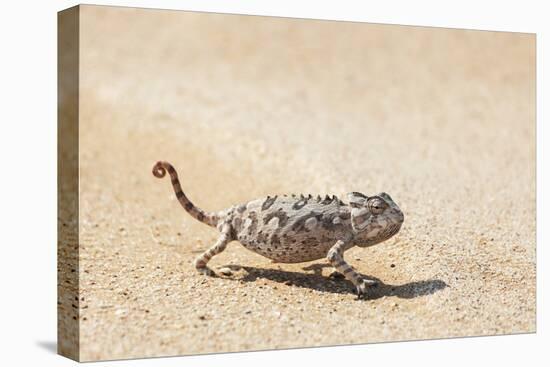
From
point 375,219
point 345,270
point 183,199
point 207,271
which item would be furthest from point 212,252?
point 375,219

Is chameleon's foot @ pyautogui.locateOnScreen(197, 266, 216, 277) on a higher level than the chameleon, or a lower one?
lower

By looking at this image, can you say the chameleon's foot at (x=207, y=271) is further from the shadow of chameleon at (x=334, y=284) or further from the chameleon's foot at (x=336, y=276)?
the chameleon's foot at (x=336, y=276)

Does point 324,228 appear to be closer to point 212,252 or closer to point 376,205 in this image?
point 376,205

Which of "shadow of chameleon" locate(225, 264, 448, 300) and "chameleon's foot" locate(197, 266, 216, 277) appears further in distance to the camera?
"chameleon's foot" locate(197, 266, 216, 277)

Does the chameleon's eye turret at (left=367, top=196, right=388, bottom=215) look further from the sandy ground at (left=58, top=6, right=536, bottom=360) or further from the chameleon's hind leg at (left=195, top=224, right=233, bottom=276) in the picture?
the chameleon's hind leg at (left=195, top=224, right=233, bottom=276)

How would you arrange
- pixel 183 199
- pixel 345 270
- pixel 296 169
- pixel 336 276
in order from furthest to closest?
pixel 296 169 < pixel 183 199 < pixel 336 276 < pixel 345 270

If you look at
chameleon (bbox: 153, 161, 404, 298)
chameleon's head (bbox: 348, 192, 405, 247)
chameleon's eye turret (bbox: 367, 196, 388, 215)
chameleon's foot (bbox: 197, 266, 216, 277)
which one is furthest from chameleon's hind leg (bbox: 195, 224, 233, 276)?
chameleon's eye turret (bbox: 367, 196, 388, 215)

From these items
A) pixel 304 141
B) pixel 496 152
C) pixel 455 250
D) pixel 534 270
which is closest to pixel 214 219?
pixel 455 250
